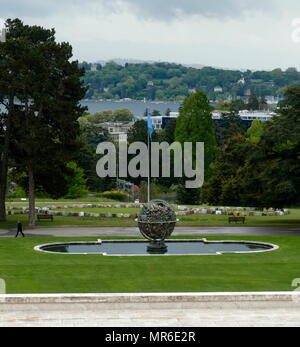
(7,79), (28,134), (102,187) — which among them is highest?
(7,79)

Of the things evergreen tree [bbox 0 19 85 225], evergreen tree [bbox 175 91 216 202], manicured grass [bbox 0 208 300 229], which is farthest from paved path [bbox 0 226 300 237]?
evergreen tree [bbox 175 91 216 202]

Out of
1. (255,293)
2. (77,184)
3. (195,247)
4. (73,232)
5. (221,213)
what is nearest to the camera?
(255,293)

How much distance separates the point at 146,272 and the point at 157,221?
798 cm

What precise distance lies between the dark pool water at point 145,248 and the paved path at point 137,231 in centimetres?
568

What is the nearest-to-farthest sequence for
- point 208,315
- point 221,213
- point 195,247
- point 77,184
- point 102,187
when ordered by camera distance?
point 208,315
point 195,247
point 221,213
point 77,184
point 102,187

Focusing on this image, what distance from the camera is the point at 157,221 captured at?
40875 mm

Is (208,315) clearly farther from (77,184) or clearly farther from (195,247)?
(77,184)

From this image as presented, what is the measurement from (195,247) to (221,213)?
2913cm

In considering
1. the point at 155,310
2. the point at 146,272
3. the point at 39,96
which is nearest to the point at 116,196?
the point at 39,96

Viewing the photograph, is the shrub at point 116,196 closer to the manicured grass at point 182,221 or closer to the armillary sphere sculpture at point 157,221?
the manicured grass at point 182,221

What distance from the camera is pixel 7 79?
58719 millimetres

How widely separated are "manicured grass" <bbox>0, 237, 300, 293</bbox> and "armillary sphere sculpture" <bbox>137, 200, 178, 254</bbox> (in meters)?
3.62

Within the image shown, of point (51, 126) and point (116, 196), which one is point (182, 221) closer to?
point (51, 126)

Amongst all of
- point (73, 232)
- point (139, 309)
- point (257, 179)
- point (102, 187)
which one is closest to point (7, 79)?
point (73, 232)
